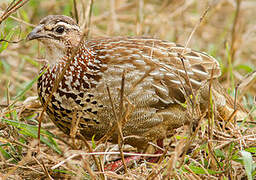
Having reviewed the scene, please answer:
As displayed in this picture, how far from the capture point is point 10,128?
3.75m

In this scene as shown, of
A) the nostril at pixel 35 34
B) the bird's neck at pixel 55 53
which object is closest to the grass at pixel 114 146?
the nostril at pixel 35 34

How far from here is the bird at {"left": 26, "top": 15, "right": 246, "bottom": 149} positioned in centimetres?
381

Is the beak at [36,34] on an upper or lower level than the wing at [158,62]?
upper

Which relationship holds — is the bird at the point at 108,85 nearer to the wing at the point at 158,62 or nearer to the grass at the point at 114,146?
→ the wing at the point at 158,62

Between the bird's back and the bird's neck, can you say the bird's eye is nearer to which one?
the bird's neck

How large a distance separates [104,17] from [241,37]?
2.26m

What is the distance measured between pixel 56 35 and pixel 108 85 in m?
0.65

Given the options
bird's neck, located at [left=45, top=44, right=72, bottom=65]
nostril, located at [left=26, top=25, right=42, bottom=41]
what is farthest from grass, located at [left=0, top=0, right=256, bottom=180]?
bird's neck, located at [left=45, top=44, right=72, bottom=65]

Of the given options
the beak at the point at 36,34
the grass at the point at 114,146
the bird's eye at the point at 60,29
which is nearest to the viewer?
the grass at the point at 114,146

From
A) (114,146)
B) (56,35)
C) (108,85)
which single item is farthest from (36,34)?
(114,146)

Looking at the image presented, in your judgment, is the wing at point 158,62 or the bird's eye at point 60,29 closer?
the bird's eye at point 60,29

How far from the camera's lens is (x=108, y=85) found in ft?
12.6

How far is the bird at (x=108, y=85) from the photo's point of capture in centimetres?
381

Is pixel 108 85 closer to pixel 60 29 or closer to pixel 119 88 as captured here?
pixel 119 88
